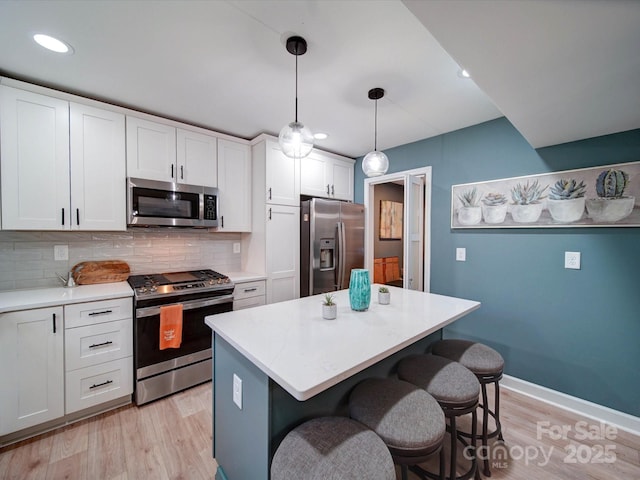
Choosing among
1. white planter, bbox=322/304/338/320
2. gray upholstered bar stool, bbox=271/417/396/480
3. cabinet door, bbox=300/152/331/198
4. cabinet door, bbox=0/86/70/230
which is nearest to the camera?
gray upholstered bar stool, bbox=271/417/396/480

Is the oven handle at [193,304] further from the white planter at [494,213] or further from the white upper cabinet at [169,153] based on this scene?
the white planter at [494,213]

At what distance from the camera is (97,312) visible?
1978 millimetres

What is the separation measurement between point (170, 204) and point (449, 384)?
261 cm

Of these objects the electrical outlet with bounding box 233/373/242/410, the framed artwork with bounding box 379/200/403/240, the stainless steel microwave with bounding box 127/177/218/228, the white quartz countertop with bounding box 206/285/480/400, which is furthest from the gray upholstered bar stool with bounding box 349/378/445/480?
the framed artwork with bounding box 379/200/403/240

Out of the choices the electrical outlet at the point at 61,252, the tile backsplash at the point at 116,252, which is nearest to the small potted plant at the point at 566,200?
the tile backsplash at the point at 116,252

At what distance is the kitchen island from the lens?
0.97 meters

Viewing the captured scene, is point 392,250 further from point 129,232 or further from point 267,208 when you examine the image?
point 129,232

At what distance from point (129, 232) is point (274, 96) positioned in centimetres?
189

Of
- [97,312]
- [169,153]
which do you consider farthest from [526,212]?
[97,312]

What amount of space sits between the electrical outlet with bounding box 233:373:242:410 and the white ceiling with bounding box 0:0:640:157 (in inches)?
63.1

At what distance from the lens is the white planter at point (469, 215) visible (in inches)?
103

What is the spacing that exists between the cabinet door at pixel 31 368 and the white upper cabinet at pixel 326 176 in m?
2.47

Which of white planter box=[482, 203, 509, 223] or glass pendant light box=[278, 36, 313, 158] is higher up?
glass pendant light box=[278, 36, 313, 158]

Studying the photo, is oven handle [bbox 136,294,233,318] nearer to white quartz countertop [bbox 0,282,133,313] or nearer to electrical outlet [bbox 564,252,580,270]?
white quartz countertop [bbox 0,282,133,313]
